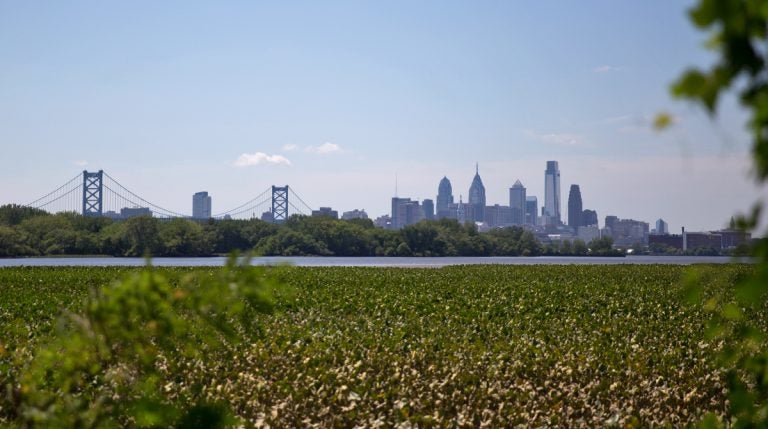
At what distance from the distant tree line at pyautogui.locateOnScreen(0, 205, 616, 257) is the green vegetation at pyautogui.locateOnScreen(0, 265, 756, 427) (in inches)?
3090

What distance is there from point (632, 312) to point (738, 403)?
2071 centimetres

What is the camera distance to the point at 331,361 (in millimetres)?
12789

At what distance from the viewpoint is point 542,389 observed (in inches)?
460

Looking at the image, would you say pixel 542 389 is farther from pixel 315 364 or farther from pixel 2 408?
pixel 2 408

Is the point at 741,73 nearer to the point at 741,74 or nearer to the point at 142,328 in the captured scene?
the point at 741,74

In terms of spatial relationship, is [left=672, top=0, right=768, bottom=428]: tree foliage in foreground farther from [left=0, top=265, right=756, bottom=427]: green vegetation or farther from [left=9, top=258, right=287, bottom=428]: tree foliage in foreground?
[left=9, top=258, right=287, bottom=428]: tree foliage in foreground

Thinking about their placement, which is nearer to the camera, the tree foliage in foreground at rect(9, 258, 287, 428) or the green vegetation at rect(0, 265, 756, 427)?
the tree foliage in foreground at rect(9, 258, 287, 428)

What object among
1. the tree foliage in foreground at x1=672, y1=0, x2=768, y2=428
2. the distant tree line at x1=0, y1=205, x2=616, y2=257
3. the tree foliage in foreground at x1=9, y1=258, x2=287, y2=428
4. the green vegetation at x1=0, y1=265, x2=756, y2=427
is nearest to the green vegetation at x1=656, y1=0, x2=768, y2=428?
the tree foliage in foreground at x1=672, y1=0, x2=768, y2=428

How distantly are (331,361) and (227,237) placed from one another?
105 meters

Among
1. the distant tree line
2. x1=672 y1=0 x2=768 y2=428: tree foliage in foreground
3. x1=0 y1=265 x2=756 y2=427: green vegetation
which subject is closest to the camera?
x1=672 y1=0 x2=768 y2=428: tree foliage in foreground

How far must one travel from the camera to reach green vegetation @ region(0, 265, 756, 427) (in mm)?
3387

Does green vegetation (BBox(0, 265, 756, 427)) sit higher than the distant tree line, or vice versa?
the distant tree line

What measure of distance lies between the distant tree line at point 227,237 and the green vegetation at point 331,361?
7849 cm

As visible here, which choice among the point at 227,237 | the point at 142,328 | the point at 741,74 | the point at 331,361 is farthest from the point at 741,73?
the point at 227,237
